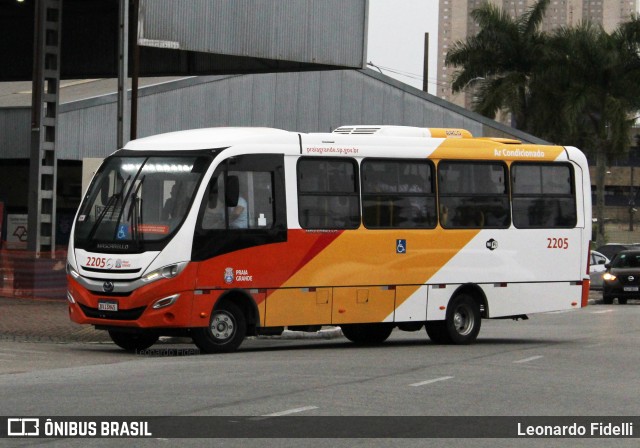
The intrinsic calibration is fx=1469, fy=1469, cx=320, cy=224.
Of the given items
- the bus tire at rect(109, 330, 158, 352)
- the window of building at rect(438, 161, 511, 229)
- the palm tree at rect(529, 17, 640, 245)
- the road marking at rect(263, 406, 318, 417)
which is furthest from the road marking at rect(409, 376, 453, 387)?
the palm tree at rect(529, 17, 640, 245)

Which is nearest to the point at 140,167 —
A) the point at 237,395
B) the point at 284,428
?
the point at 237,395

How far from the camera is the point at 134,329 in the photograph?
19750mm

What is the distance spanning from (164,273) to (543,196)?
24.2 feet

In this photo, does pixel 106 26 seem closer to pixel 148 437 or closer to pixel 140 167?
pixel 140 167

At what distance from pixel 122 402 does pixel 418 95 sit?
40192 millimetres

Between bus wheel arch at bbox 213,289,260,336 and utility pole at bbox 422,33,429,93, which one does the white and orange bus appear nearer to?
bus wheel arch at bbox 213,289,260,336

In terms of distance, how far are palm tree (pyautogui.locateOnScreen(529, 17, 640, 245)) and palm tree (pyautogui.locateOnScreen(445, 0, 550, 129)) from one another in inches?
22.9

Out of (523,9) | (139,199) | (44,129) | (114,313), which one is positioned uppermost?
(523,9)

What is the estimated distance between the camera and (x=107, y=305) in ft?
64.4

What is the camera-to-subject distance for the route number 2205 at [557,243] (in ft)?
78.1

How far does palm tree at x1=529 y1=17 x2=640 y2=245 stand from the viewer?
208 feet

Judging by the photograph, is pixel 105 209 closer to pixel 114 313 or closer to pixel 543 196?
pixel 114 313

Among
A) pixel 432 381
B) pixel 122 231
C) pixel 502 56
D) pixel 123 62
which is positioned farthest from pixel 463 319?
pixel 502 56

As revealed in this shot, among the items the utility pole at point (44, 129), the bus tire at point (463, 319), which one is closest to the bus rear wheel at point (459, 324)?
the bus tire at point (463, 319)
